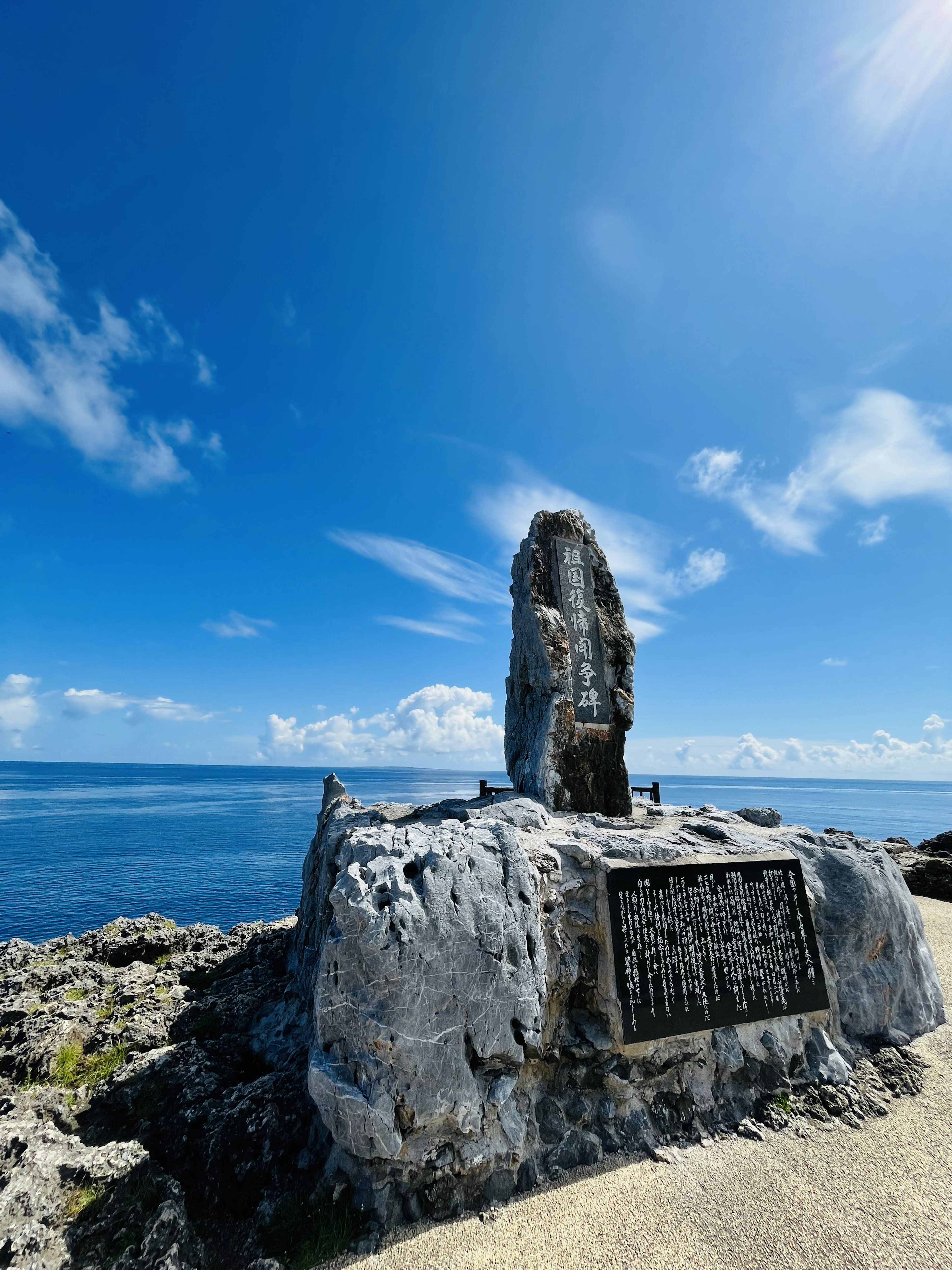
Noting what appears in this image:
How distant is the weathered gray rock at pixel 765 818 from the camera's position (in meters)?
7.99

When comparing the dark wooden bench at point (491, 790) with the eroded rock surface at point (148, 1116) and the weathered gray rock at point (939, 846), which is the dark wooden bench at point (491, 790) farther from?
the weathered gray rock at point (939, 846)

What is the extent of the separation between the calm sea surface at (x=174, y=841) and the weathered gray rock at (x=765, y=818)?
14.3 meters

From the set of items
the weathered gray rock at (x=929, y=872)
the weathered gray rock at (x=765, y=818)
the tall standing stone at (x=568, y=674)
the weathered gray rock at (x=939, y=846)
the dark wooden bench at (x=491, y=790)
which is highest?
the tall standing stone at (x=568, y=674)

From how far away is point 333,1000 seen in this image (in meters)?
4.40

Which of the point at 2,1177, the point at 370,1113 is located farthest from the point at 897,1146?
the point at 2,1177

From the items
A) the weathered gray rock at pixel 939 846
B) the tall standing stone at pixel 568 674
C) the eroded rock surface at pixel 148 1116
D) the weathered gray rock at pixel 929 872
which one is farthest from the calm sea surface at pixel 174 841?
the weathered gray rock at pixel 939 846

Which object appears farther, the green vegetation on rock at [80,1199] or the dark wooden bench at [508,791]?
the dark wooden bench at [508,791]

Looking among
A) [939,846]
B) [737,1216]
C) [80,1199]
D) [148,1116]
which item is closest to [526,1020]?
[737,1216]

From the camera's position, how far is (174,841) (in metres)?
32.2

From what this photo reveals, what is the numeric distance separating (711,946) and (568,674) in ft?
12.2

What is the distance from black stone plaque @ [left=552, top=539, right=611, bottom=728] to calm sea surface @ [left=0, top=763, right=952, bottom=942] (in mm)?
13538

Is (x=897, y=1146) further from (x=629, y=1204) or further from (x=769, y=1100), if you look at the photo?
(x=629, y=1204)

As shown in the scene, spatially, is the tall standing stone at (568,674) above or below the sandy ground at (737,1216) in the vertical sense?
above

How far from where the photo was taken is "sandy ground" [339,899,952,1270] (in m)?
3.79
